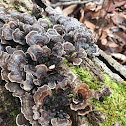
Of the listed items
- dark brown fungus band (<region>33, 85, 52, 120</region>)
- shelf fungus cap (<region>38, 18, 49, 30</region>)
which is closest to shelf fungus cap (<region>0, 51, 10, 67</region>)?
dark brown fungus band (<region>33, 85, 52, 120</region>)

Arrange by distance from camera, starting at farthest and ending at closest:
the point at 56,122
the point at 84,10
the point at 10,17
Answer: the point at 84,10
the point at 10,17
the point at 56,122

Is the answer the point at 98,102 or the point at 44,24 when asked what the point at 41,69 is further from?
the point at 44,24

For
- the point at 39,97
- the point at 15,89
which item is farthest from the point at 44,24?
the point at 39,97

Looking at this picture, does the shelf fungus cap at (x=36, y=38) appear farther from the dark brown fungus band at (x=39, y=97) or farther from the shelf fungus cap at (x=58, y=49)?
the dark brown fungus band at (x=39, y=97)

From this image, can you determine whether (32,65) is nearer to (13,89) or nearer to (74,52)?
(13,89)

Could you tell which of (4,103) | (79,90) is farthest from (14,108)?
(79,90)

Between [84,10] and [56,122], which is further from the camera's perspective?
[84,10]
